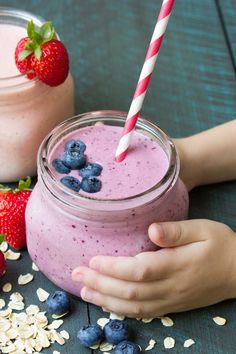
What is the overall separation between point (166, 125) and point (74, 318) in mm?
488

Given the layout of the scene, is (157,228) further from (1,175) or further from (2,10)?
(2,10)

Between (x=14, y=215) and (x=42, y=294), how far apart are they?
14 centimetres

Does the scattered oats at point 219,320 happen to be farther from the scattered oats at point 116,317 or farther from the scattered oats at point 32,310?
the scattered oats at point 32,310

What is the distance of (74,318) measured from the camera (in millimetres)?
1132

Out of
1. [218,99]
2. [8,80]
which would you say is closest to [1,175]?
[8,80]

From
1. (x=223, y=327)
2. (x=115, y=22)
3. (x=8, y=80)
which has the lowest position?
(x=223, y=327)

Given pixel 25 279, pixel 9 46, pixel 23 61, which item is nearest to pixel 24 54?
pixel 23 61

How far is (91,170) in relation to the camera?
3.61 ft

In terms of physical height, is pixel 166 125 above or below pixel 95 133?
below

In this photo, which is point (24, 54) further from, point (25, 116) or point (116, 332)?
point (116, 332)

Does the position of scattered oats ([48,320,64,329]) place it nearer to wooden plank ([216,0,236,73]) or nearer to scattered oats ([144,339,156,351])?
scattered oats ([144,339,156,351])

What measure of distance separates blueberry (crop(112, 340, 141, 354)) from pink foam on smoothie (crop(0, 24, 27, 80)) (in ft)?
1.71

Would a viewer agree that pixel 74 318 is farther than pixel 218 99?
No

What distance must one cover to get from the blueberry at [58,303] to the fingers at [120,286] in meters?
0.06
